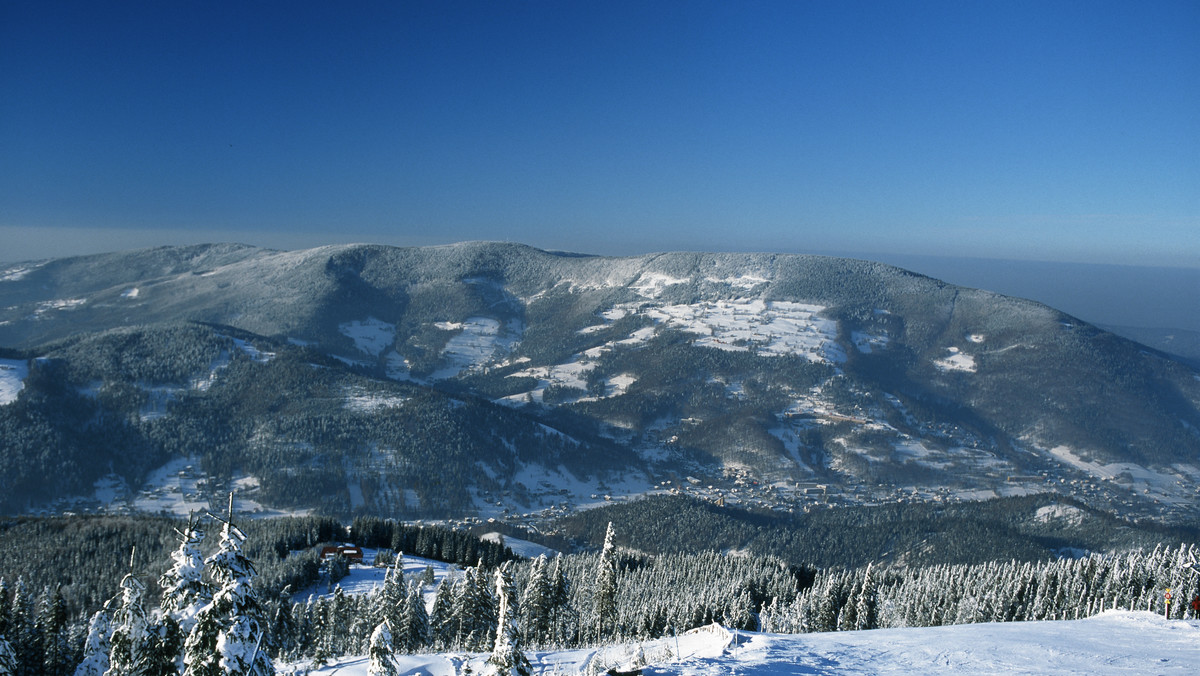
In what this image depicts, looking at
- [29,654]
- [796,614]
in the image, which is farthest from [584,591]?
[29,654]

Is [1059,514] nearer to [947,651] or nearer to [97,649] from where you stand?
[947,651]

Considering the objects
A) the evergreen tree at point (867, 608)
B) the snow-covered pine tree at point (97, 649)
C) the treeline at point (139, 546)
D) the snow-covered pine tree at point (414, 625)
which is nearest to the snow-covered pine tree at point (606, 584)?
→ the snow-covered pine tree at point (414, 625)

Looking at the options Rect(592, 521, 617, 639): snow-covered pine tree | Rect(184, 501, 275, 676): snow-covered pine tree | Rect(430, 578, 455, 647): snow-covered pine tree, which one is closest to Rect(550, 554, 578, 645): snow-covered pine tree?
Rect(592, 521, 617, 639): snow-covered pine tree

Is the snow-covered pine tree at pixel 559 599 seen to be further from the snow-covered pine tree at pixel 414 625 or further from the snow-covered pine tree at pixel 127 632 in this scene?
the snow-covered pine tree at pixel 127 632

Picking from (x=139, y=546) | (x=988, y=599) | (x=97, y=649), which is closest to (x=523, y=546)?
(x=139, y=546)

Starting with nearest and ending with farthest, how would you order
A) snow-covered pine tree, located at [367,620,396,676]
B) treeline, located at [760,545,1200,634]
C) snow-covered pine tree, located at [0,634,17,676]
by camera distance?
snow-covered pine tree, located at [0,634,17,676]
snow-covered pine tree, located at [367,620,396,676]
treeline, located at [760,545,1200,634]

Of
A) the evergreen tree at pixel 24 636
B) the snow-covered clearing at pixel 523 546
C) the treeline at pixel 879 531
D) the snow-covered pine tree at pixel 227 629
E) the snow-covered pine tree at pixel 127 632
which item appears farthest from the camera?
the treeline at pixel 879 531

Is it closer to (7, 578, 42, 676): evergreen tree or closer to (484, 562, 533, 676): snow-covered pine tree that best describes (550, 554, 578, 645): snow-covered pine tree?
(484, 562, 533, 676): snow-covered pine tree
